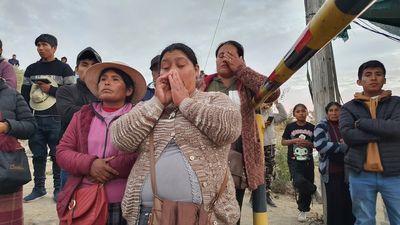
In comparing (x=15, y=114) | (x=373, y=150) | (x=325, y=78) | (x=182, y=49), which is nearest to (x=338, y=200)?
(x=373, y=150)

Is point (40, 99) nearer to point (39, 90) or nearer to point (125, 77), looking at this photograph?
point (39, 90)

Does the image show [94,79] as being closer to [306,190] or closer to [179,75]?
[179,75]

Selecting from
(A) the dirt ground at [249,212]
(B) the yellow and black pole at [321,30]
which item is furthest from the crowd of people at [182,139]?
(A) the dirt ground at [249,212]

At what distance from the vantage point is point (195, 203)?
1.52m

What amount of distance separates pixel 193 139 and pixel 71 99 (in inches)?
58.9

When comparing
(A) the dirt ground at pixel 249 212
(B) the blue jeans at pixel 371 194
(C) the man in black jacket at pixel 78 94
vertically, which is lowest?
(A) the dirt ground at pixel 249 212

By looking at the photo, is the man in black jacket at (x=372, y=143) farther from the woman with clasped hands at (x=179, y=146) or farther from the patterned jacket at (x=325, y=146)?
the woman with clasped hands at (x=179, y=146)

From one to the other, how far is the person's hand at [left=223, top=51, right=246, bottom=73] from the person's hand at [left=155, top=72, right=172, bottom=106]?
779 mm

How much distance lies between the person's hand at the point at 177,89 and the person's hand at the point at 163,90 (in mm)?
36

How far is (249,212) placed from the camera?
216 inches

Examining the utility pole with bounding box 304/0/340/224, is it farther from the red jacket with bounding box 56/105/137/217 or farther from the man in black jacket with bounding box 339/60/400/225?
the red jacket with bounding box 56/105/137/217

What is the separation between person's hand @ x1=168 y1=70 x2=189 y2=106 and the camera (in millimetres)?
1601

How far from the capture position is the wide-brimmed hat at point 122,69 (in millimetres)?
2220

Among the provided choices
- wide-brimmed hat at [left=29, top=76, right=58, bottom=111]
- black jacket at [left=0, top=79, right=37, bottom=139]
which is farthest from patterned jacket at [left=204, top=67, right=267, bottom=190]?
wide-brimmed hat at [left=29, top=76, right=58, bottom=111]
